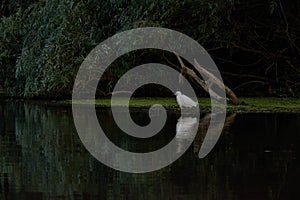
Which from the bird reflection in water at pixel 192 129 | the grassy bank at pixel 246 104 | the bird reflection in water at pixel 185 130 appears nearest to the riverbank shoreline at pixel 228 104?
the grassy bank at pixel 246 104

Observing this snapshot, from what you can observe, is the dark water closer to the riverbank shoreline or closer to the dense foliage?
the riverbank shoreline

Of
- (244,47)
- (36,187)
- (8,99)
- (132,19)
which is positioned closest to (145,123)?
(132,19)

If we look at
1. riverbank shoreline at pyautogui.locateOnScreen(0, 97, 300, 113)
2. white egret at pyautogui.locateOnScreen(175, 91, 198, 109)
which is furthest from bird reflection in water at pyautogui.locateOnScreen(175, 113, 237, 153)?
riverbank shoreline at pyautogui.locateOnScreen(0, 97, 300, 113)

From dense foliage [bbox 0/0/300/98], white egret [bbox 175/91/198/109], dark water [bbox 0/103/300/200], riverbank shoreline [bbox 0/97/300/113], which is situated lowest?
dark water [bbox 0/103/300/200]

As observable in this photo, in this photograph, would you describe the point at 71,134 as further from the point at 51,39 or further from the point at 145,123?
the point at 51,39

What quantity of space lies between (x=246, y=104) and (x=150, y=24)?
7.98 ft

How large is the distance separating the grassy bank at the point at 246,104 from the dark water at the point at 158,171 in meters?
2.58

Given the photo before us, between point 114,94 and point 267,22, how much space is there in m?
3.83

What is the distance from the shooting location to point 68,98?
17.4 m

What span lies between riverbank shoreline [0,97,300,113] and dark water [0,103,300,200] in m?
2.49

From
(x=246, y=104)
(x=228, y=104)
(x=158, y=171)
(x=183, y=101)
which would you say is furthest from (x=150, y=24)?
(x=158, y=171)

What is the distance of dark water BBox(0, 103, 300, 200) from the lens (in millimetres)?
5816

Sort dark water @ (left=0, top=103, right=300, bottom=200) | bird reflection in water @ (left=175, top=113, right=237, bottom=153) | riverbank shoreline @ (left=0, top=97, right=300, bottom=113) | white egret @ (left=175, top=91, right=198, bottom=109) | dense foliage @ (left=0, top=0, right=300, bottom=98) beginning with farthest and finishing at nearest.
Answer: dense foliage @ (left=0, top=0, right=300, bottom=98), riverbank shoreline @ (left=0, top=97, right=300, bottom=113), white egret @ (left=175, top=91, right=198, bottom=109), bird reflection in water @ (left=175, top=113, right=237, bottom=153), dark water @ (left=0, top=103, right=300, bottom=200)

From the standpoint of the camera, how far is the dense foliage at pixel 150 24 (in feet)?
49.6
